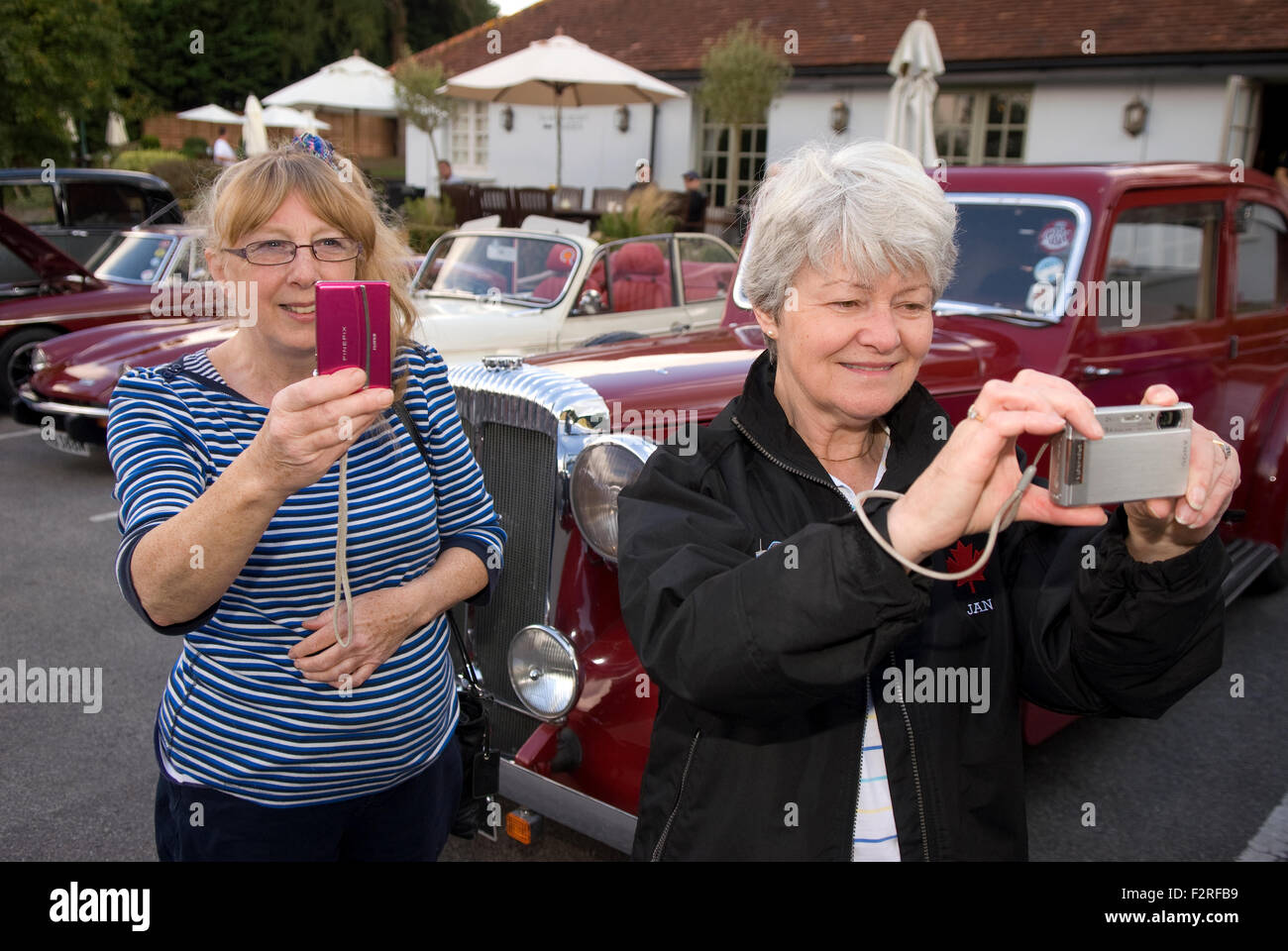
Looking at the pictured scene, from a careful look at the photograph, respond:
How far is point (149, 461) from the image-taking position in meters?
1.66

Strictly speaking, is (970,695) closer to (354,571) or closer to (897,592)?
(897,592)

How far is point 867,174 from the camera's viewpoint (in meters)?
1.49

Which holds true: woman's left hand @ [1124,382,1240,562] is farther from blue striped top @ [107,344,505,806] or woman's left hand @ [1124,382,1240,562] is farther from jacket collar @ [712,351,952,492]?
blue striped top @ [107,344,505,806]

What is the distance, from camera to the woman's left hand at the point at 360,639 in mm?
1744

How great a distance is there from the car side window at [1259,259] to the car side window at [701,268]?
Result: 11.9ft

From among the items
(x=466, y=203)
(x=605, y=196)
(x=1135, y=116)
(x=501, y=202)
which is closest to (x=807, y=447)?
(x=1135, y=116)

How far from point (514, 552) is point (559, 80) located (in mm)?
10769

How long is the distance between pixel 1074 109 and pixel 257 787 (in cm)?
1546

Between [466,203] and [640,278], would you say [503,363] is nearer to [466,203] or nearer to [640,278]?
[640,278]

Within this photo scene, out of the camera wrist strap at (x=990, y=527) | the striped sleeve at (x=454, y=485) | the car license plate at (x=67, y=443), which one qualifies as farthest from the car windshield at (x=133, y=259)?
the camera wrist strap at (x=990, y=527)

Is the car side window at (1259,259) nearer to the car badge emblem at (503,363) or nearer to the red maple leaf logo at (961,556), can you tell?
the car badge emblem at (503,363)

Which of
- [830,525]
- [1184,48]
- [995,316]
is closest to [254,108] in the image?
[995,316]

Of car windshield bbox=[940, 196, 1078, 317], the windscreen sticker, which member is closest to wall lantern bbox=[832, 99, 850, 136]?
car windshield bbox=[940, 196, 1078, 317]

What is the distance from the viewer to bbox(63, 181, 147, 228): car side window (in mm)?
11055
